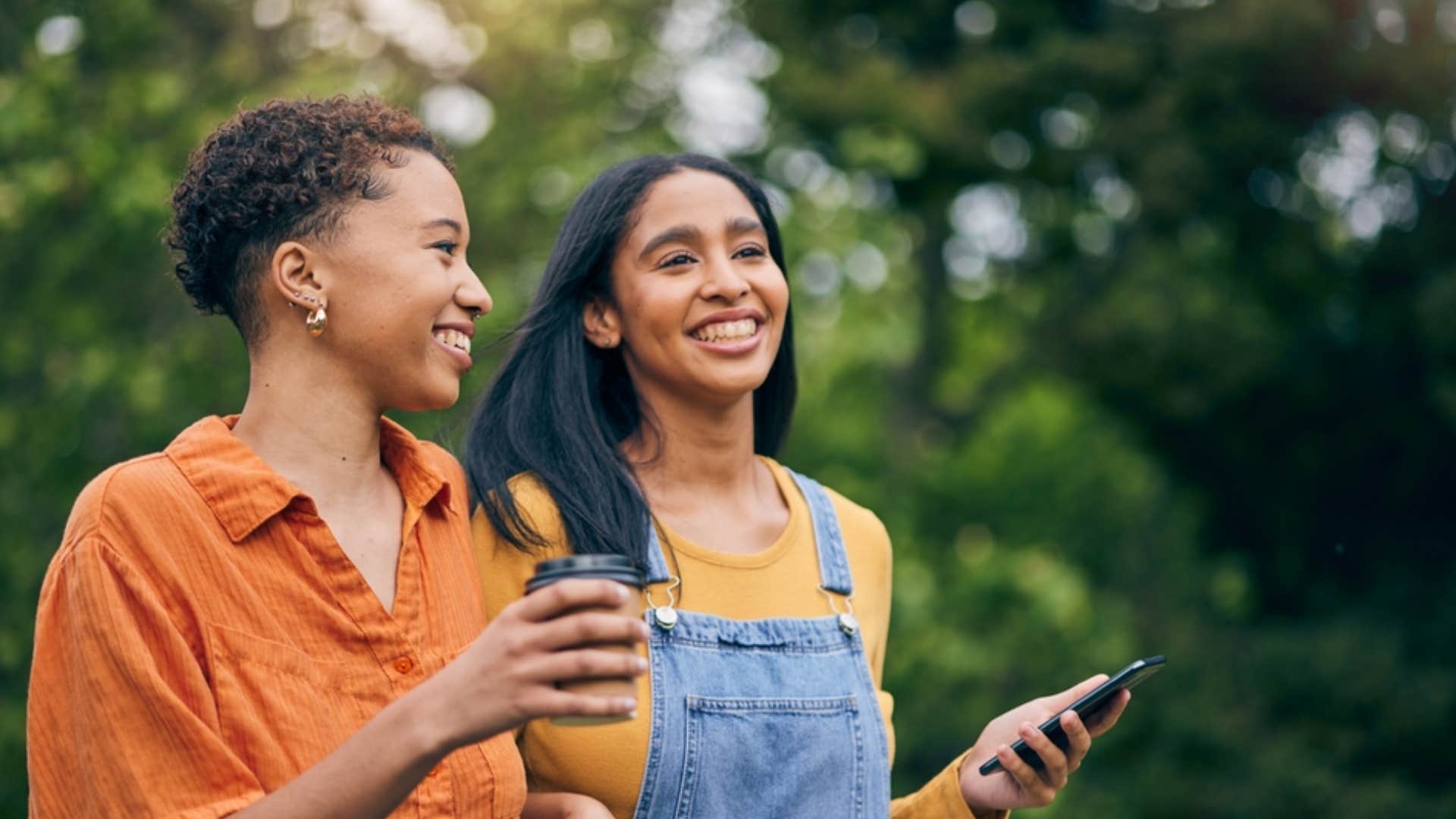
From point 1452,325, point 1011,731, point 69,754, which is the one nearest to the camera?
point 69,754

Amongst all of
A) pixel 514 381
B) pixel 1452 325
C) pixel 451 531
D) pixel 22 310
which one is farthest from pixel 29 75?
pixel 1452 325

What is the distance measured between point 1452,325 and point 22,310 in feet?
28.7

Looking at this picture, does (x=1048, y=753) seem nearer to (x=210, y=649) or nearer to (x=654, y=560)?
(x=654, y=560)

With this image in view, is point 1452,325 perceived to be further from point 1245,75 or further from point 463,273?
point 463,273

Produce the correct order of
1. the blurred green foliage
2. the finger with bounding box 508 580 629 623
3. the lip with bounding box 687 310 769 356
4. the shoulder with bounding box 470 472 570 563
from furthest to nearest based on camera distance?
the blurred green foliage < the lip with bounding box 687 310 769 356 < the shoulder with bounding box 470 472 570 563 < the finger with bounding box 508 580 629 623

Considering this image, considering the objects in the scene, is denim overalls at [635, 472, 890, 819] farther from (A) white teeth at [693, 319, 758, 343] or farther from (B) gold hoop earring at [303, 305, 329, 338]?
(B) gold hoop earring at [303, 305, 329, 338]

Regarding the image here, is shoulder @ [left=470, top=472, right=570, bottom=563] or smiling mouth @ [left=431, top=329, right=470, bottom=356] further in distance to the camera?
shoulder @ [left=470, top=472, right=570, bottom=563]

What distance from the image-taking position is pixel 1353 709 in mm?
11336

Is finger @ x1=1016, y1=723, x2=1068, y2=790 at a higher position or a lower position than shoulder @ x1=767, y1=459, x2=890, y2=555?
lower

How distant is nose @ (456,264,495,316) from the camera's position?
246 centimetres

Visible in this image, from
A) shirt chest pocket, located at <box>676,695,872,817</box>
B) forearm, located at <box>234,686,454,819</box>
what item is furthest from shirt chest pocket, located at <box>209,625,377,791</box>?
shirt chest pocket, located at <box>676,695,872,817</box>

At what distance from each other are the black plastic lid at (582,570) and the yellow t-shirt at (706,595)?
686 millimetres

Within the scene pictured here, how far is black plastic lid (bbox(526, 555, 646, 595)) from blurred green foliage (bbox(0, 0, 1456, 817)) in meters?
7.32

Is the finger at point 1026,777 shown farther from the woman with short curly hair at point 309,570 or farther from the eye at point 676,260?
the eye at point 676,260
